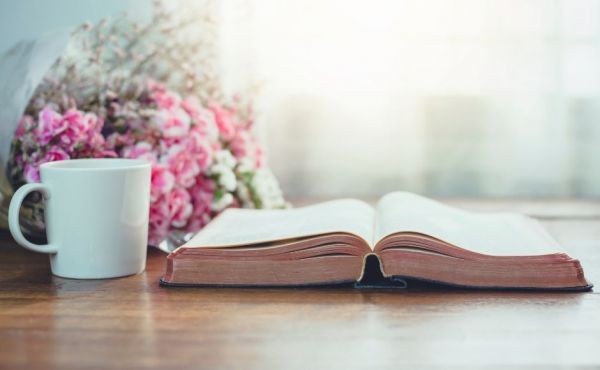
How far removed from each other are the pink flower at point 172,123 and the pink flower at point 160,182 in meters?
0.06

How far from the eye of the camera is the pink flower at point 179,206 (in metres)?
1.23

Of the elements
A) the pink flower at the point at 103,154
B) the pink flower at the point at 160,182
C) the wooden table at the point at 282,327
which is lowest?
the wooden table at the point at 282,327

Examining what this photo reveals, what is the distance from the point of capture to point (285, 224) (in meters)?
1.07

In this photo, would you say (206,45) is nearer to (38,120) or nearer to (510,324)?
(38,120)

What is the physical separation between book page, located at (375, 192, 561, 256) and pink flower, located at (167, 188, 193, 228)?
30 centimetres

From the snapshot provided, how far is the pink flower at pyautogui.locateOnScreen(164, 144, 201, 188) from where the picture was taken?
1230 mm

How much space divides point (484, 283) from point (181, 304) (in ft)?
1.16

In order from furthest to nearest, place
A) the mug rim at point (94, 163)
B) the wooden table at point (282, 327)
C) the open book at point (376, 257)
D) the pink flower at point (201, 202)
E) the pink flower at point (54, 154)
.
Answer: the pink flower at point (201, 202) < the pink flower at point (54, 154) < the mug rim at point (94, 163) < the open book at point (376, 257) < the wooden table at point (282, 327)

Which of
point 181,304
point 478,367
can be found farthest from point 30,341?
point 478,367

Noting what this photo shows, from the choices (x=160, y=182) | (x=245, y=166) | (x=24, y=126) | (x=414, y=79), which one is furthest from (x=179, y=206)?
(x=414, y=79)

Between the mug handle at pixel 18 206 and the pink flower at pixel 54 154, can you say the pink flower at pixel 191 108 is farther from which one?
the mug handle at pixel 18 206

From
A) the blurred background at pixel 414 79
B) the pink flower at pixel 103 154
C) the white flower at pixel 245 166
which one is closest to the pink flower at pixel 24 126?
the pink flower at pixel 103 154

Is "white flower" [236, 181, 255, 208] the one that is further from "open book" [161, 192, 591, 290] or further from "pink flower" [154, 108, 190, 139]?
"open book" [161, 192, 591, 290]

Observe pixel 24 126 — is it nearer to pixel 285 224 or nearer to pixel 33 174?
pixel 33 174
